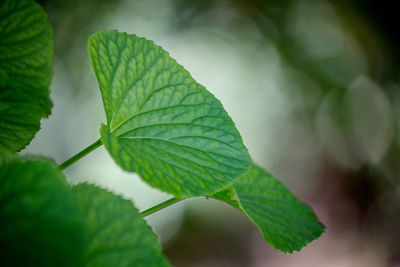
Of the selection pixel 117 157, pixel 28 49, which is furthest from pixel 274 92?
pixel 117 157

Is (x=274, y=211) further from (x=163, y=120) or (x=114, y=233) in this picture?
(x=114, y=233)

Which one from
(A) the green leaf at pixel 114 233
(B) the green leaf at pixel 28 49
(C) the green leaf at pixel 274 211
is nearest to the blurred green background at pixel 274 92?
(C) the green leaf at pixel 274 211

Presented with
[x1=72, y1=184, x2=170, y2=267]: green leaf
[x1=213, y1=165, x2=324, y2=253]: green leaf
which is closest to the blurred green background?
A: [x1=213, y1=165, x2=324, y2=253]: green leaf

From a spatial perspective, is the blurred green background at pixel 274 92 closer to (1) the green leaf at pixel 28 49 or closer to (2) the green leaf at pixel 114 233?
(1) the green leaf at pixel 28 49

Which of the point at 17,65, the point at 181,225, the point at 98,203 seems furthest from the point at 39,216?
the point at 181,225

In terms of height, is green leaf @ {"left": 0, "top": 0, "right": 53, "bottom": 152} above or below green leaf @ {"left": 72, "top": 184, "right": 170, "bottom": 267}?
above

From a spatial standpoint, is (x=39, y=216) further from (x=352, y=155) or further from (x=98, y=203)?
(x=352, y=155)

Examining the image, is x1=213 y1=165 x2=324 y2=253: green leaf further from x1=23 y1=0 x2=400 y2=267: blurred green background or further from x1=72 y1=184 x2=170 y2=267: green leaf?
x1=23 y1=0 x2=400 y2=267: blurred green background
